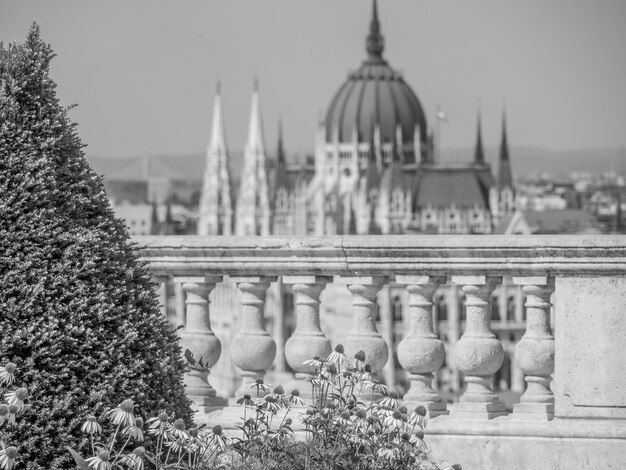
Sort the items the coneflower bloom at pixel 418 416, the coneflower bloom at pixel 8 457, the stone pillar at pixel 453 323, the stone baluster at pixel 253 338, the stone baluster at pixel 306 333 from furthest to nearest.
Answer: the stone pillar at pixel 453 323 < the stone baluster at pixel 253 338 < the stone baluster at pixel 306 333 < the coneflower bloom at pixel 418 416 < the coneflower bloom at pixel 8 457

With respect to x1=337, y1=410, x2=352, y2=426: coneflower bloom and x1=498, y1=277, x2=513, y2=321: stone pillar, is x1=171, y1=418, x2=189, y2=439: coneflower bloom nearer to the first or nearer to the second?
x1=337, y1=410, x2=352, y2=426: coneflower bloom

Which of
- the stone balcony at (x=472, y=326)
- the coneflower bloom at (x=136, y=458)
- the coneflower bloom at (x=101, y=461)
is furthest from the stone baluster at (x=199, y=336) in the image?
the coneflower bloom at (x=101, y=461)

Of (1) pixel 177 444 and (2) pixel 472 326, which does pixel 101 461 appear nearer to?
(1) pixel 177 444

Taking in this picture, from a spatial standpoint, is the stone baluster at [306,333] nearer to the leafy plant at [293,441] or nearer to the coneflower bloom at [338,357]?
the coneflower bloom at [338,357]

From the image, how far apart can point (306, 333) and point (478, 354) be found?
0.87 metres

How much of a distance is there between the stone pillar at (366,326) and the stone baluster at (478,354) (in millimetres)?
385

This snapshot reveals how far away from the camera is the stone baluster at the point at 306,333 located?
910 cm

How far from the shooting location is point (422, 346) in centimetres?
899

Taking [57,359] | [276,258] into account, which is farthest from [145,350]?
[276,258]

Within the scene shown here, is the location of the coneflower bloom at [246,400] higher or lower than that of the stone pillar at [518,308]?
higher

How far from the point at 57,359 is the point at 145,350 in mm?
424

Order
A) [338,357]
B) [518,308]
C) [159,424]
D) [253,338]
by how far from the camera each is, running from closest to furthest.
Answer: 1. [159,424]
2. [338,357]
3. [253,338]
4. [518,308]

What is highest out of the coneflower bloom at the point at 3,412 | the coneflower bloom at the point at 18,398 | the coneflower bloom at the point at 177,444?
the coneflower bloom at the point at 18,398

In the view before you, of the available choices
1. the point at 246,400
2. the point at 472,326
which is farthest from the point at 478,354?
the point at 246,400
